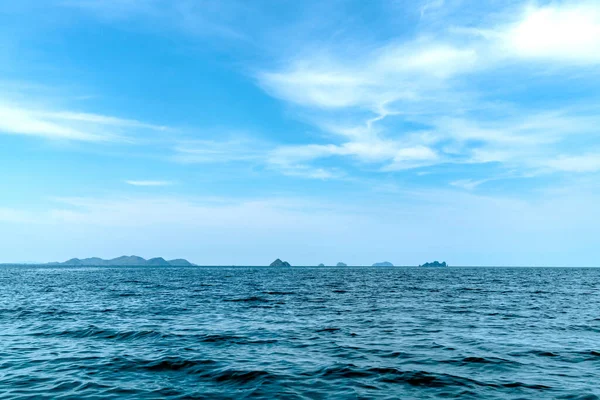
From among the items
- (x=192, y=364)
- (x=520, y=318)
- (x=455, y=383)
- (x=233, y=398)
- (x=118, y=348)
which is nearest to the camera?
(x=233, y=398)

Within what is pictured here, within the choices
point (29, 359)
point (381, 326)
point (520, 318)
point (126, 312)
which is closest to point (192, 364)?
point (29, 359)

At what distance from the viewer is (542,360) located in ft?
61.2

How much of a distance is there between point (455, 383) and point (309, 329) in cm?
1252

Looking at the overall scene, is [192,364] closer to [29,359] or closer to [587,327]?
[29,359]

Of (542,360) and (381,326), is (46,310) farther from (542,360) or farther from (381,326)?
(542,360)

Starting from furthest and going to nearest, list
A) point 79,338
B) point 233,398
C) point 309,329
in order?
point 309,329
point 79,338
point 233,398

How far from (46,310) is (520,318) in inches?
1553

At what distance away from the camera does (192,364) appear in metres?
17.8

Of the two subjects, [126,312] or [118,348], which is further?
[126,312]

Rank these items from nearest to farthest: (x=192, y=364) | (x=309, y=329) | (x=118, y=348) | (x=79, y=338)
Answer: (x=192, y=364)
(x=118, y=348)
(x=79, y=338)
(x=309, y=329)

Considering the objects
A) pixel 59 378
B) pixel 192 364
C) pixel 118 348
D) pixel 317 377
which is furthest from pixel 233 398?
pixel 118 348

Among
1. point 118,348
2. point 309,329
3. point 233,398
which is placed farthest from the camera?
point 309,329

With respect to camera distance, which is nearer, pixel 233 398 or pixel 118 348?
pixel 233 398

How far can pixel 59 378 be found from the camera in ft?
52.1
